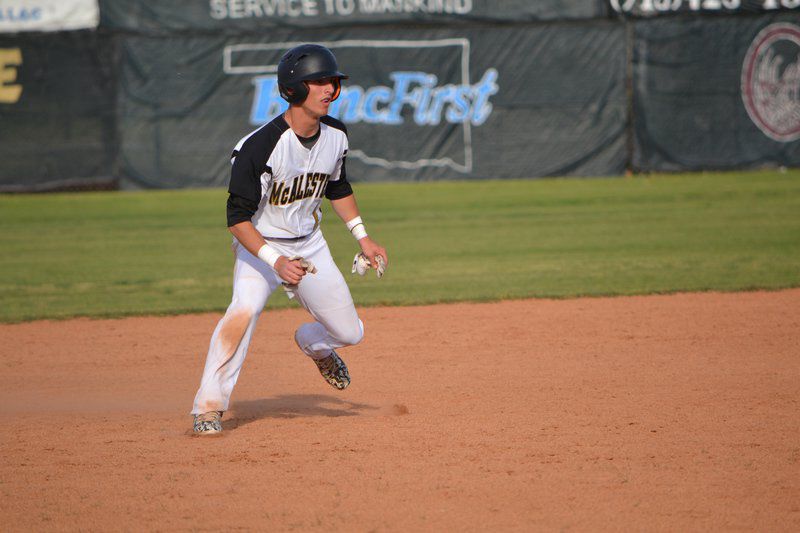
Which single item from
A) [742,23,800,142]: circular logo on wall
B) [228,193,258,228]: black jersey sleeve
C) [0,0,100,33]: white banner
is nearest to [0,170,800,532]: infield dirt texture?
[228,193,258,228]: black jersey sleeve

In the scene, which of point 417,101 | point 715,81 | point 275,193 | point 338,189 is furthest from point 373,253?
point 715,81

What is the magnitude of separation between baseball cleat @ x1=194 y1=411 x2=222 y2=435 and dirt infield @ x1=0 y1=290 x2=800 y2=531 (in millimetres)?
75

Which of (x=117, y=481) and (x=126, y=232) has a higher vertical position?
(x=117, y=481)

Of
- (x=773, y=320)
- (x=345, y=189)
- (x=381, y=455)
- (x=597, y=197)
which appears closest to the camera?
(x=381, y=455)

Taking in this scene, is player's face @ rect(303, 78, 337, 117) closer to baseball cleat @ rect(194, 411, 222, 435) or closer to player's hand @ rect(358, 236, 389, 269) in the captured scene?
player's hand @ rect(358, 236, 389, 269)

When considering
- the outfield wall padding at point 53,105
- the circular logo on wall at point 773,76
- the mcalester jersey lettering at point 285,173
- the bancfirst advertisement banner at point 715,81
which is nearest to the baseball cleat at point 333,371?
the mcalester jersey lettering at point 285,173

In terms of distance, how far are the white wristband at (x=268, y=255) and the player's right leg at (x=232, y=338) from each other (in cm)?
29

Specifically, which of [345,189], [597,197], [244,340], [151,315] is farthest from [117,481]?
[597,197]

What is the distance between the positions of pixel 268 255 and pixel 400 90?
14.8 metres

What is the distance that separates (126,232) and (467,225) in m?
4.87

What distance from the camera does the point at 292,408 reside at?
6.73 m

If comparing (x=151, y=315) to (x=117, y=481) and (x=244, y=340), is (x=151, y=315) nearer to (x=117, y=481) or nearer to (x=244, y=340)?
(x=244, y=340)

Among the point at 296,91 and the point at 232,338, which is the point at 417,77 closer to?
the point at 296,91

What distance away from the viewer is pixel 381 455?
17.7ft
